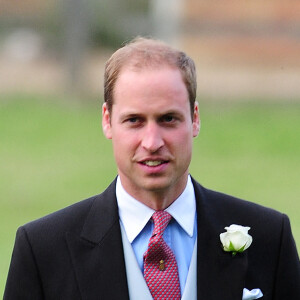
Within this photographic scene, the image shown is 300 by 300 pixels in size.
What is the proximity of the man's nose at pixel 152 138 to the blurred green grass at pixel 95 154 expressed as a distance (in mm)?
10415

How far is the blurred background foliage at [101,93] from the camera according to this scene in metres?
19.1

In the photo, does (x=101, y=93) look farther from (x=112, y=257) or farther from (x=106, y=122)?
(x=112, y=257)

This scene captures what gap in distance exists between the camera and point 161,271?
445 cm

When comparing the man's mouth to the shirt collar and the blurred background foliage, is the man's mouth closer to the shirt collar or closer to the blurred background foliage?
the shirt collar

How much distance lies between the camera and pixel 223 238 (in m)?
4.56

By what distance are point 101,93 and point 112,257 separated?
71.8 ft

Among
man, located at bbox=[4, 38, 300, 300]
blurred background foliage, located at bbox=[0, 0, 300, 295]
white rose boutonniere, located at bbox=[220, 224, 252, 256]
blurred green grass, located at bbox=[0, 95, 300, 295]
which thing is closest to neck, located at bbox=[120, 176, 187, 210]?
man, located at bbox=[4, 38, 300, 300]

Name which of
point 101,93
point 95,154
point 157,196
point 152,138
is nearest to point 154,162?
point 152,138

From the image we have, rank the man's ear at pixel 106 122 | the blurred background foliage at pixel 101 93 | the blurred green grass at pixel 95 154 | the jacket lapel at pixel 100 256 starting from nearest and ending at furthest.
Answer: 1. the jacket lapel at pixel 100 256
2. the man's ear at pixel 106 122
3. the blurred green grass at pixel 95 154
4. the blurred background foliage at pixel 101 93

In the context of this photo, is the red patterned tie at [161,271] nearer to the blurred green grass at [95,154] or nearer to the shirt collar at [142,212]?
the shirt collar at [142,212]

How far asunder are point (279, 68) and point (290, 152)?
5798mm

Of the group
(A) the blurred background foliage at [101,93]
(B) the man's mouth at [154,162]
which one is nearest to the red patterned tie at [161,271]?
(B) the man's mouth at [154,162]

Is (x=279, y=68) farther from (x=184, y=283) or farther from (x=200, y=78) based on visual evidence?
(x=184, y=283)

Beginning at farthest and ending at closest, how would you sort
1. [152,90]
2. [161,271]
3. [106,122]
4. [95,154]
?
[95,154] < [106,122] < [161,271] < [152,90]
